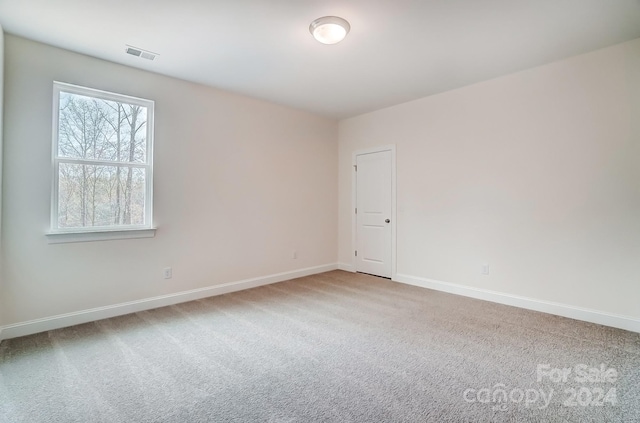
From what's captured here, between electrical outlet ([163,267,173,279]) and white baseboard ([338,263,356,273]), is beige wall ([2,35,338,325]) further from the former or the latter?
white baseboard ([338,263,356,273])

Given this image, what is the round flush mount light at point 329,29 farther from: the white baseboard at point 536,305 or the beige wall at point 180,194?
the white baseboard at point 536,305

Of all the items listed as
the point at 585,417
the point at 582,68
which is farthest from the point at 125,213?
the point at 582,68

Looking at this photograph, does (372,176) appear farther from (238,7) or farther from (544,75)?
(238,7)

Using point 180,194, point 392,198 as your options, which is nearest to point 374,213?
point 392,198

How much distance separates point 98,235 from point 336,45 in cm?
311

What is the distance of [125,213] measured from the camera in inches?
131

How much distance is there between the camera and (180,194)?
368 cm

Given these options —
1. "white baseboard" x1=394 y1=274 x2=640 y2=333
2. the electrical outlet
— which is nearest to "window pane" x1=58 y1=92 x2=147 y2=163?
the electrical outlet

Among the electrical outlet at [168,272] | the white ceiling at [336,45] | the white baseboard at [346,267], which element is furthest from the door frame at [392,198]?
the electrical outlet at [168,272]

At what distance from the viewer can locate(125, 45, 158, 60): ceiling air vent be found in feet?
9.70

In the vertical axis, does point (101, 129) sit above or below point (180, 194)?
above

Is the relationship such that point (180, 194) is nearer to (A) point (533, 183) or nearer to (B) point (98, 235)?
(B) point (98, 235)

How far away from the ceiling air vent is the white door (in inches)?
132

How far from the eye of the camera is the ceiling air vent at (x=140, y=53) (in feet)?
9.70
